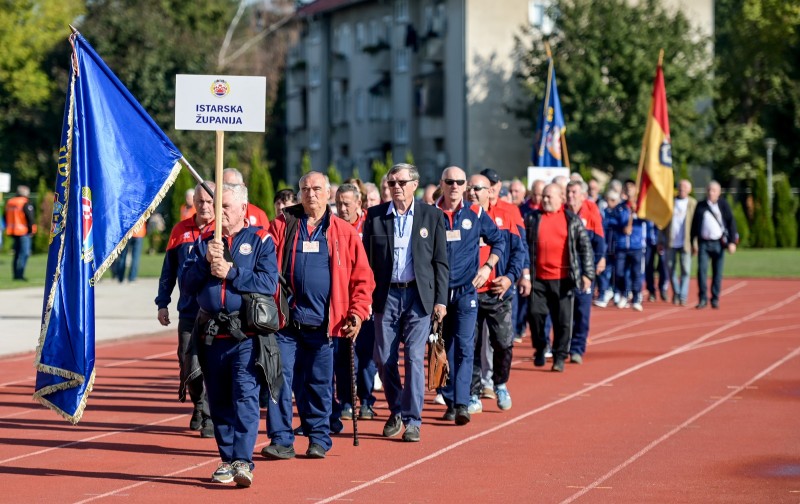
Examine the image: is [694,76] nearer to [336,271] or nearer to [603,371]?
[603,371]

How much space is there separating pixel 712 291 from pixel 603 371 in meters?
9.55

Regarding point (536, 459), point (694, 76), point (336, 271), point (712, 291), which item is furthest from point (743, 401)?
point (694, 76)

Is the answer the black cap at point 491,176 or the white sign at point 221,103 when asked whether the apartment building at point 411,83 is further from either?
the white sign at point 221,103

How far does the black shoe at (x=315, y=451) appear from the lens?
10.6m

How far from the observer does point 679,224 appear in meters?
26.1

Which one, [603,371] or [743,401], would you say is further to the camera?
[603,371]

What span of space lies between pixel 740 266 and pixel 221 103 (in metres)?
31.4

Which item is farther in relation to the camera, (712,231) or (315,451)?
(712,231)

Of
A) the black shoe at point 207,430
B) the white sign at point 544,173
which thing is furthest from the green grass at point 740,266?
the black shoe at point 207,430

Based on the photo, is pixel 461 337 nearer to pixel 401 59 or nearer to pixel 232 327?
pixel 232 327

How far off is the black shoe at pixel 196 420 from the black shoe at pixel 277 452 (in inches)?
58.0

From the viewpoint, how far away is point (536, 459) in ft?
34.9

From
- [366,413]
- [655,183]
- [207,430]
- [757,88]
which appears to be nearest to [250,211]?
[207,430]

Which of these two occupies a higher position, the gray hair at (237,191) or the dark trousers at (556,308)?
the gray hair at (237,191)
